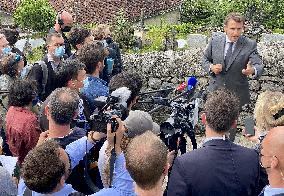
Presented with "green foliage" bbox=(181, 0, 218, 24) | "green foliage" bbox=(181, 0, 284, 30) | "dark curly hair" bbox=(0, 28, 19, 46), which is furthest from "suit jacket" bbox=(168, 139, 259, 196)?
"green foliage" bbox=(181, 0, 218, 24)

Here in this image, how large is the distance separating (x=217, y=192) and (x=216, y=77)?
9.87 ft

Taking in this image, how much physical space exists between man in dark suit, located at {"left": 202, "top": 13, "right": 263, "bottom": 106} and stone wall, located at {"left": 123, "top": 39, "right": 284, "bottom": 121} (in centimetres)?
185

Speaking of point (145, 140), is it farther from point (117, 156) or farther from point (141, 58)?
point (141, 58)

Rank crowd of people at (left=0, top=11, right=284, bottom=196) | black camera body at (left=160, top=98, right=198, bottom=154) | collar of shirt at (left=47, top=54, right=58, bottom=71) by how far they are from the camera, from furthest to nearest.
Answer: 1. collar of shirt at (left=47, top=54, right=58, bottom=71)
2. black camera body at (left=160, top=98, right=198, bottom=154)
3. crowd of people at (left=0, top=11, right=284, bottom=196)

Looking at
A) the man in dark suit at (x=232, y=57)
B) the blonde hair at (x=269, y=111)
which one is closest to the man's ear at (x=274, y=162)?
the blonde hair at (x=269, y=111)

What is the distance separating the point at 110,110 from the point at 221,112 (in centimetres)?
89

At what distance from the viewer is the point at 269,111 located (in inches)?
172

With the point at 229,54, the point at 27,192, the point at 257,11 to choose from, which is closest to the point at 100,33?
the point at 229,54

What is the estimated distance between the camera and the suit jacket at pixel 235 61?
21.8 feet

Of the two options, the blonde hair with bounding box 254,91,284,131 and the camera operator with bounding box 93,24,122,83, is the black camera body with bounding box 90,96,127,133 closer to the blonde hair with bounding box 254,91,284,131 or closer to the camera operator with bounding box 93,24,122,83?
the blonde hair with bounding box 254,91,284,131

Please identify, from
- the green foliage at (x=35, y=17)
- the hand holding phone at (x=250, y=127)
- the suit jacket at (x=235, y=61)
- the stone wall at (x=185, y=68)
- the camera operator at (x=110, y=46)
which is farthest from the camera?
the green foliage at (x=35, y=17)

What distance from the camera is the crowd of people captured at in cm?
369

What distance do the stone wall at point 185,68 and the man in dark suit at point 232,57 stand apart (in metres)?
1.85

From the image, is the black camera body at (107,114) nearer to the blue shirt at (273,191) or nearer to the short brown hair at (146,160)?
the short brown hair at (146,160)
